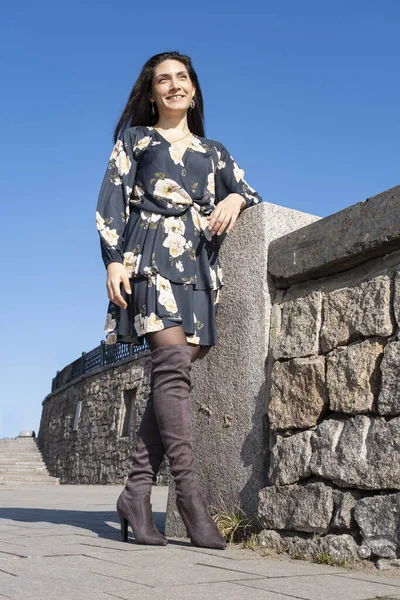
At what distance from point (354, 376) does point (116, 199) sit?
1.18 metres

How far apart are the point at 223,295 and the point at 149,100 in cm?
92

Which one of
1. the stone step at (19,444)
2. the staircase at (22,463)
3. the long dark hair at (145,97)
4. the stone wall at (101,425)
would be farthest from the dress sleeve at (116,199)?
the stone step at (19,444)

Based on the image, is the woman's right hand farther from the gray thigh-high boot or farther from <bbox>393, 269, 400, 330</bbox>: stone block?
<bbox>393, 269, 400, 330</bbox>: stone block

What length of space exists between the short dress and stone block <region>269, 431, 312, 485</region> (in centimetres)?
53

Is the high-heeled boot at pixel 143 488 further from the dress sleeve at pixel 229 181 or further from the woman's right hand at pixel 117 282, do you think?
the dress sleeve at pixel 229 181

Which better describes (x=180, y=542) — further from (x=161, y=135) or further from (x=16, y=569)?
(x=161, y=135)

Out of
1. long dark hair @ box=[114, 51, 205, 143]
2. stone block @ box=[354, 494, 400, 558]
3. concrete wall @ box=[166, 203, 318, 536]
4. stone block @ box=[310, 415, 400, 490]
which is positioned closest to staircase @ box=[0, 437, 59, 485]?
concrete wall @ box=[166, 203, 318, 536]

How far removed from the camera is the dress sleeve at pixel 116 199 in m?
2.89

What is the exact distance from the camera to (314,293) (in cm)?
275

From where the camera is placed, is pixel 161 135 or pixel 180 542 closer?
pixel 180 542

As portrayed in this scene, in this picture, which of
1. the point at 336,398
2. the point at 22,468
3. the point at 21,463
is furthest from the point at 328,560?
the point at 21,463

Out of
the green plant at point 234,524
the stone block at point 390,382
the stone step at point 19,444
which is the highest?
the stone step at point 19,444

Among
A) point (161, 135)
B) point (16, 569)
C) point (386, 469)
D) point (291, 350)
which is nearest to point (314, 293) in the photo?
point (291, 350)

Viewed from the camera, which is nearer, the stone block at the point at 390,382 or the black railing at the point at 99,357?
the stone block at the point at 390,382
